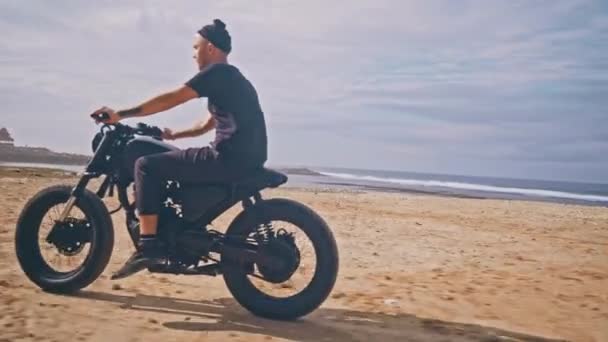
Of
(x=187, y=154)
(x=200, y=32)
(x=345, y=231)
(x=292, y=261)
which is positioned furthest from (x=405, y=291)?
(x=345, y=231)

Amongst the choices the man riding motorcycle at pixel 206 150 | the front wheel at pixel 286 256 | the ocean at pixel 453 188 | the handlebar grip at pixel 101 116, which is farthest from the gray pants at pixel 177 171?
the ocean at pixel 453 188

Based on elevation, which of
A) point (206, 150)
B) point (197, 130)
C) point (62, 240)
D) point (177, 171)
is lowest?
point (62, 240)

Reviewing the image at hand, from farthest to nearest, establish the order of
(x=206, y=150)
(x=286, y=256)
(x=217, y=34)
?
(x=217, y=34), (x=206, y=150), (x=286, y=256)

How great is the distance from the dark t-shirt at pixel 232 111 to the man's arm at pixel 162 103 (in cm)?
6

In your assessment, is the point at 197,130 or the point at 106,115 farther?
the point at 197,130

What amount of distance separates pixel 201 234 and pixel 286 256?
75 centimetres

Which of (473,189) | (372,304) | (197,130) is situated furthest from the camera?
(473,189)

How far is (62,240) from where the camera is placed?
15.9 feet

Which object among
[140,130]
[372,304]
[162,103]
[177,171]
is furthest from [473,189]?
[162,103]

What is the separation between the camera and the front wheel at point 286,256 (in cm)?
438

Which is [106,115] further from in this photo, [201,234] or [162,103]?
[201,234]

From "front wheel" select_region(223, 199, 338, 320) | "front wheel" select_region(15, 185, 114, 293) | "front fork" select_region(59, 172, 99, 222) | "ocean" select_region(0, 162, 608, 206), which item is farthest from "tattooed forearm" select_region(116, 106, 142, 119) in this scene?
"ocean" select_region(0, 162, 608, 206)

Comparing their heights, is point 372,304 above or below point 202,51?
below

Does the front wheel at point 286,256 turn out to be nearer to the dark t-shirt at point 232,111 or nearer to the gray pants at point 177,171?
the gray pants at point 177,171
